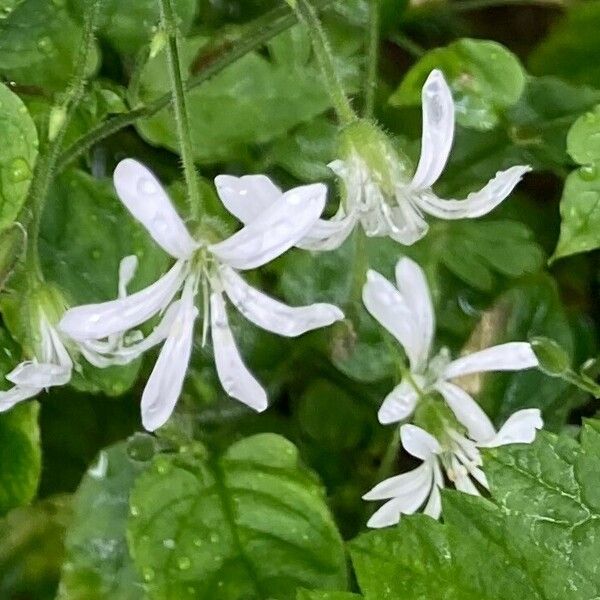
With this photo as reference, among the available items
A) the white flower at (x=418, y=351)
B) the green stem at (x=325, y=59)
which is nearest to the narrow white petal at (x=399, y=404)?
the white flower at (x=418, y=351)

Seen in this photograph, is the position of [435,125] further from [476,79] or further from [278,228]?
[476,79]

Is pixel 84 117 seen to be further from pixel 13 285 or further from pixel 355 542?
pixel 355 542

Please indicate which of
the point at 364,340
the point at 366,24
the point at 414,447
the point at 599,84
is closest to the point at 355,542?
the point at 414,447

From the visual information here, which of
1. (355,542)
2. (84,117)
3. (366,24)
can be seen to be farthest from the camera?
(366,24)

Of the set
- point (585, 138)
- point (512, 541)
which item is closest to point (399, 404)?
point (512, 541)

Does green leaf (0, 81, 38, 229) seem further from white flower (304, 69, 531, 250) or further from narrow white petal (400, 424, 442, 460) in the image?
narrow white petal (400, 424, 442, 460)

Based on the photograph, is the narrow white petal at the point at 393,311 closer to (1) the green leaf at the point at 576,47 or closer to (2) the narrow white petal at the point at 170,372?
(2) the narrow white petal at the point at 170,372
